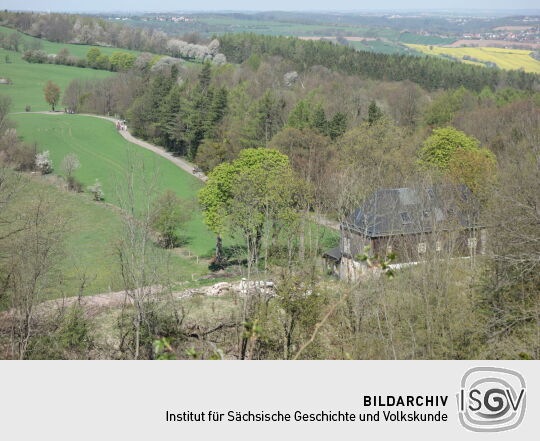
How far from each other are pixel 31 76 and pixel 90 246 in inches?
2242

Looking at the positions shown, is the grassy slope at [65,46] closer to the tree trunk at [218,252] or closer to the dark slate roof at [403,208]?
the tree trunk at [218,252]

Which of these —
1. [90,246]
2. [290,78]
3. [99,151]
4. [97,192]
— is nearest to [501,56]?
[290,78]

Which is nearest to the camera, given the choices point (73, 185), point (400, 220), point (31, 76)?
point (400, 220)

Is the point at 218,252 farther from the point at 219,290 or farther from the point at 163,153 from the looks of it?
the point at 163,153

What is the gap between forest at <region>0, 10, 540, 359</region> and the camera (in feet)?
41.9

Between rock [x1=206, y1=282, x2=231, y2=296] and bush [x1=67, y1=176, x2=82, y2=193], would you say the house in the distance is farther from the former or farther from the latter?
bush [x1=67, y1=176, x2=82, y2=193]

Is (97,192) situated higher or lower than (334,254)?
lower

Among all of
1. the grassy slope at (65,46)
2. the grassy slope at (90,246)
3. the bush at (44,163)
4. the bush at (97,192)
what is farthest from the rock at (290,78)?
the grassy slope at (90,246)

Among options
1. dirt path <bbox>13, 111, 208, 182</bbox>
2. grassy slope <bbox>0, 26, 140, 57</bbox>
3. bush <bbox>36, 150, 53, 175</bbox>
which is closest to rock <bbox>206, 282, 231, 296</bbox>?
dirt path <bbox>13, 111, 208, 182</bbox>

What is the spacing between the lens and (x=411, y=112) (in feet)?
206

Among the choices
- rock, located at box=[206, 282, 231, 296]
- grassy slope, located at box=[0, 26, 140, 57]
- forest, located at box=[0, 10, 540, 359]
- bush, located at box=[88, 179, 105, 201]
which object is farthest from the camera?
grassy slope, located at box=[0, 26, 140, 57]

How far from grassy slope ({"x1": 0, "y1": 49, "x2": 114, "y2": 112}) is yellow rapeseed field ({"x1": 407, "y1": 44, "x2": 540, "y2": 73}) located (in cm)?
5513

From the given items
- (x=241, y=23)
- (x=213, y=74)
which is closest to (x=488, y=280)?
(x=213, y=74)

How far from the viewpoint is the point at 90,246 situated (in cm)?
3528
